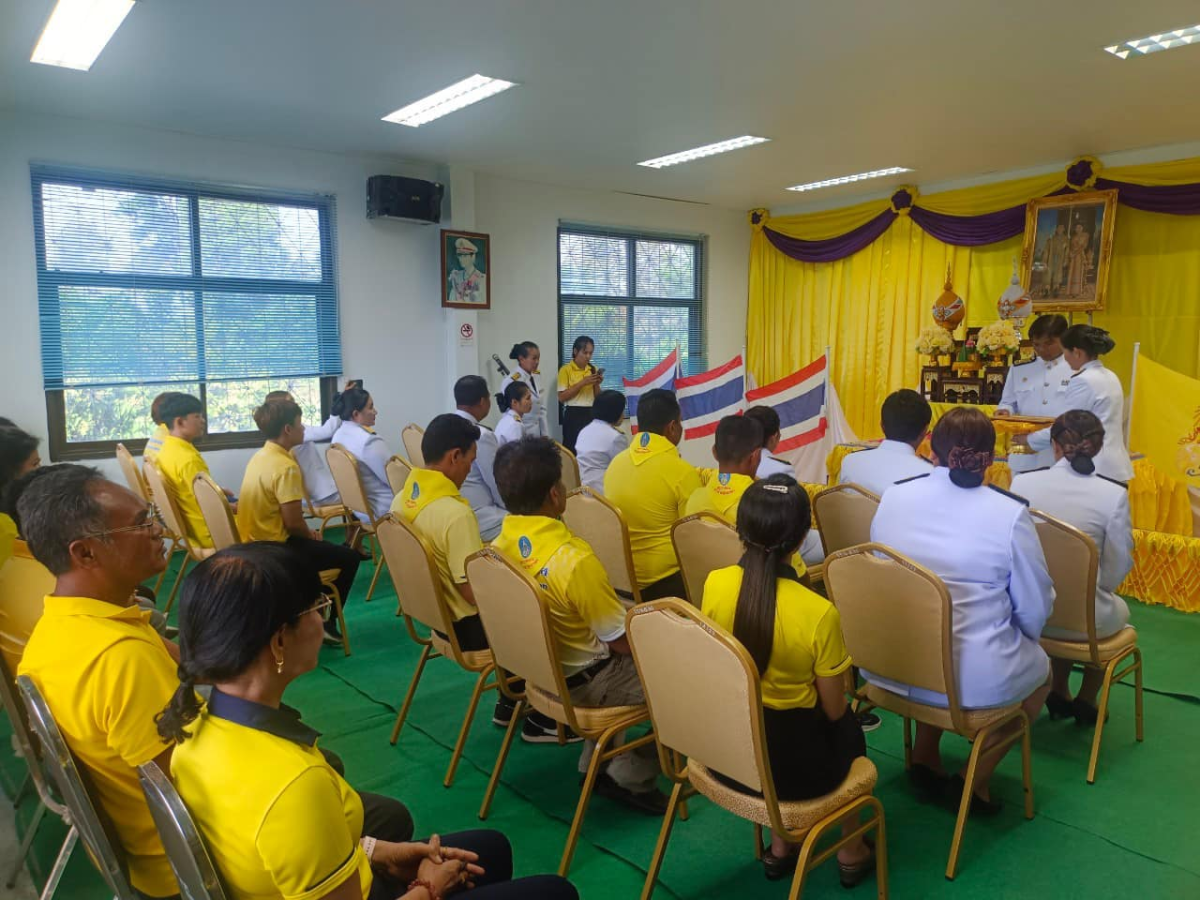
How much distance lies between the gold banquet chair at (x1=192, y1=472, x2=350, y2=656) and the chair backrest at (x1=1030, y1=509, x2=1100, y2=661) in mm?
2757

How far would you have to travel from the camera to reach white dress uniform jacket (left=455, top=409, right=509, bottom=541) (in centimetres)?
382

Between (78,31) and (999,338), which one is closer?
(78,31)

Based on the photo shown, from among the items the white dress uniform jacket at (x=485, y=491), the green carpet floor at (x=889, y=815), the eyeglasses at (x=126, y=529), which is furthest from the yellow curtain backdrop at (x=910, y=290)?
the eyeglasses at (x=126, y=529)

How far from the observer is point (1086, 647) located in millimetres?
2572

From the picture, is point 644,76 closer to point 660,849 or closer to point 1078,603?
point 1078,603

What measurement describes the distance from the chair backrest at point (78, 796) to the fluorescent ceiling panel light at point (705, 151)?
18.0ft

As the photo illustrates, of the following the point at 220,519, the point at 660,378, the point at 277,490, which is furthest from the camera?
the point at 660,378

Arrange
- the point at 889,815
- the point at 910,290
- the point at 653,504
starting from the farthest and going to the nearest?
the point at 910,290 → the point at 653,504 → the point at 889,815

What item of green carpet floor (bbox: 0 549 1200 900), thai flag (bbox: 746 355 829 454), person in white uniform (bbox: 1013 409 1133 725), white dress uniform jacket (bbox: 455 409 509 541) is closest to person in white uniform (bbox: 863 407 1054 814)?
green carpet floor (bbox: 0 549 1200 900)

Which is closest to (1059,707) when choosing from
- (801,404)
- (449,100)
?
(801,404)

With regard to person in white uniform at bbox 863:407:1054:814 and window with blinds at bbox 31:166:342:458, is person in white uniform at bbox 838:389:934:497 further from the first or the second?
window with blinds at bbox 31:166:342:458

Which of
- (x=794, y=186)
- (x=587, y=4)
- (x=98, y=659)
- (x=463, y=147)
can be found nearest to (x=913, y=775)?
(x=98, y=659)

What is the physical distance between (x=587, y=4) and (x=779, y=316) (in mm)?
5998

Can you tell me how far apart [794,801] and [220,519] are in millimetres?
2772
